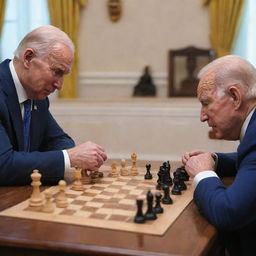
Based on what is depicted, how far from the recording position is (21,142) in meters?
2.73

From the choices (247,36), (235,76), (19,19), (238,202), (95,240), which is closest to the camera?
(95,240)

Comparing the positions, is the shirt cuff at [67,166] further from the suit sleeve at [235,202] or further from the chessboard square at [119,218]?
the suit sleeve at [235,202]

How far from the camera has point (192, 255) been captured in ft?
4.71

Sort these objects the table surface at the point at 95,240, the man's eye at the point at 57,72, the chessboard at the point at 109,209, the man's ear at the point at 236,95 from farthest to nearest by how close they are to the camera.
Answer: the man's eye at the point at 57,72, the man's ear at the point at 236,95, the chessboard at the point at 109,209, the table surface at the point at 95,240

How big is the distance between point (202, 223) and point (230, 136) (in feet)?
1.94

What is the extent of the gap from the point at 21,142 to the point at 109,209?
1032 millimetres

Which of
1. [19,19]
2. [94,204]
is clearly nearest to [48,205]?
[94,204]

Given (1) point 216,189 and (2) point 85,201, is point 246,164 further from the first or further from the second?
(2) point 85,201

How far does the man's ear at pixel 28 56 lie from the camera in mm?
2686

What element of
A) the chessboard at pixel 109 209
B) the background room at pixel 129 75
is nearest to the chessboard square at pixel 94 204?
the chessboard at pixel 109 209

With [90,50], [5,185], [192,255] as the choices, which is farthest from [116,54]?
[192,255]

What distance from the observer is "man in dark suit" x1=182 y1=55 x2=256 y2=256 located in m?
1.74

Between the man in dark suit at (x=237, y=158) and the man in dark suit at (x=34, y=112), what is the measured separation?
0.64 meters

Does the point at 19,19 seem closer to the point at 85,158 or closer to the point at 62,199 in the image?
the point at 85,158
